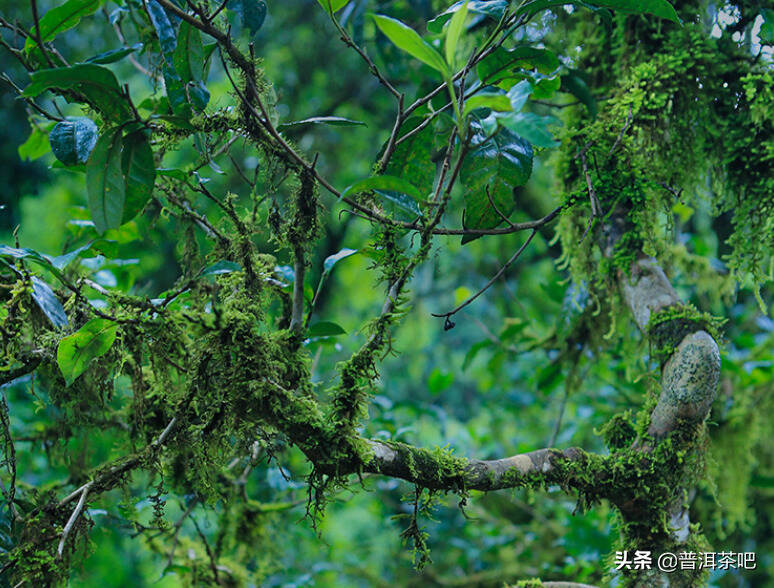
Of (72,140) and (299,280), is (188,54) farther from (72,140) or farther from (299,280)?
(299,280)

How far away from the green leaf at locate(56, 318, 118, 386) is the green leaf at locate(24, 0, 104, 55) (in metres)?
0.40

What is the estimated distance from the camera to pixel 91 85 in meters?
0.74

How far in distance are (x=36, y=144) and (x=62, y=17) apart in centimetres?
51

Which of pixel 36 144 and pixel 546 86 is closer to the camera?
pixel 546 86

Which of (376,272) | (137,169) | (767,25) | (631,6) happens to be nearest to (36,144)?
(137,169)

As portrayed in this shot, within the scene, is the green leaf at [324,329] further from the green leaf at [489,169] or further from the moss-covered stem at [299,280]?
the green leaf at [489,169]

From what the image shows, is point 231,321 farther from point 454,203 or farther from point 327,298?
point 327,298

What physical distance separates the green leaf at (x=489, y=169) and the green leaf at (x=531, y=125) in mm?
244

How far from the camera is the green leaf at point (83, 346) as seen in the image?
775 millimetres

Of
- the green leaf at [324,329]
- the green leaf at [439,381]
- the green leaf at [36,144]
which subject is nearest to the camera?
the green leaf at [324,329]

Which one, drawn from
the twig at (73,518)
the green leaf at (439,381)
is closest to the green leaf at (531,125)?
the twig at (73,518)

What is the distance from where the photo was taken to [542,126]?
23.9 inches

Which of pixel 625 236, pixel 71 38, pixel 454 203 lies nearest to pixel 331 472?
pixel 625 236

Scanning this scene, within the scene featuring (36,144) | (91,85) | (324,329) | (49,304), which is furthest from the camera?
(36,144)
